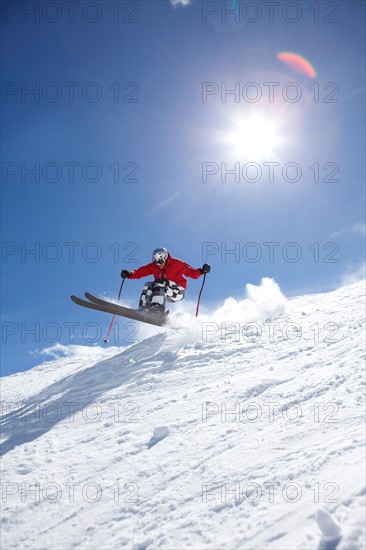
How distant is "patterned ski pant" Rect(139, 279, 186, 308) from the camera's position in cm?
1001

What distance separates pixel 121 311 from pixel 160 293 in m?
1.16

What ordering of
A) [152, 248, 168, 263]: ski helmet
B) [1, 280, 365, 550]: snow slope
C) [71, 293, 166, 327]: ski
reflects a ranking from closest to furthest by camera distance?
[1, 280, 365, 550]: snow slope < [71, 293, 166, 327]: ski < [152, 248, 168, 263]: ski helmet

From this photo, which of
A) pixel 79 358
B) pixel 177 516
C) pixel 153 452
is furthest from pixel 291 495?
pixel 79 358

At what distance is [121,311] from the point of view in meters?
9.98

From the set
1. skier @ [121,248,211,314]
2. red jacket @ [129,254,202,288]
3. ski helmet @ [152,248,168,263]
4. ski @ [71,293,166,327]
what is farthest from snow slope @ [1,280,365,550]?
ski helmet @ [152,248,168,263]

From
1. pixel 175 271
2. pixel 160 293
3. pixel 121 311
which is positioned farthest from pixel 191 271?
pixel 121 311

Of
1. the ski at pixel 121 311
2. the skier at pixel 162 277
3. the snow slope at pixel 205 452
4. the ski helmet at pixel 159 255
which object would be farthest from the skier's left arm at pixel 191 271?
the snow slope at pixel 205 452

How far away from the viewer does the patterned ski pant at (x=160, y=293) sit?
10.0 meters

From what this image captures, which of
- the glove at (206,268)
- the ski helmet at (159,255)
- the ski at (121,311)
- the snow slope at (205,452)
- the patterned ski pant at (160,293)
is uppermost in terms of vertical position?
the ski helmet at (159,255)

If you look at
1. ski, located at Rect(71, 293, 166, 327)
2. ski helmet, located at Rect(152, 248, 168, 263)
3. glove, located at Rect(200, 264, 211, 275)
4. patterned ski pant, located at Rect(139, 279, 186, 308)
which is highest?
ski helmet, located at Rect(152, 248, 168, 263)

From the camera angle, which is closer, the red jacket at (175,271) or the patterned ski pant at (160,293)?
the patterned ski pant at (160,293)

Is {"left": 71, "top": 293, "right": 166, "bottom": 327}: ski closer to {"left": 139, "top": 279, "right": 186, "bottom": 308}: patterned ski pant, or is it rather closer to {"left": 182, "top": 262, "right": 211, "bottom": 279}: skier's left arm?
{"left": 139, "top": 279, "right": 186, "bottom": 308}: patterned ski pant

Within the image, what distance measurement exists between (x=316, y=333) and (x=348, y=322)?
2.99 feet

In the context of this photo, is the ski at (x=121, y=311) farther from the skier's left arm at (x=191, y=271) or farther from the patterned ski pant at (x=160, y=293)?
the skier's left arm at (x=191, y=271)
